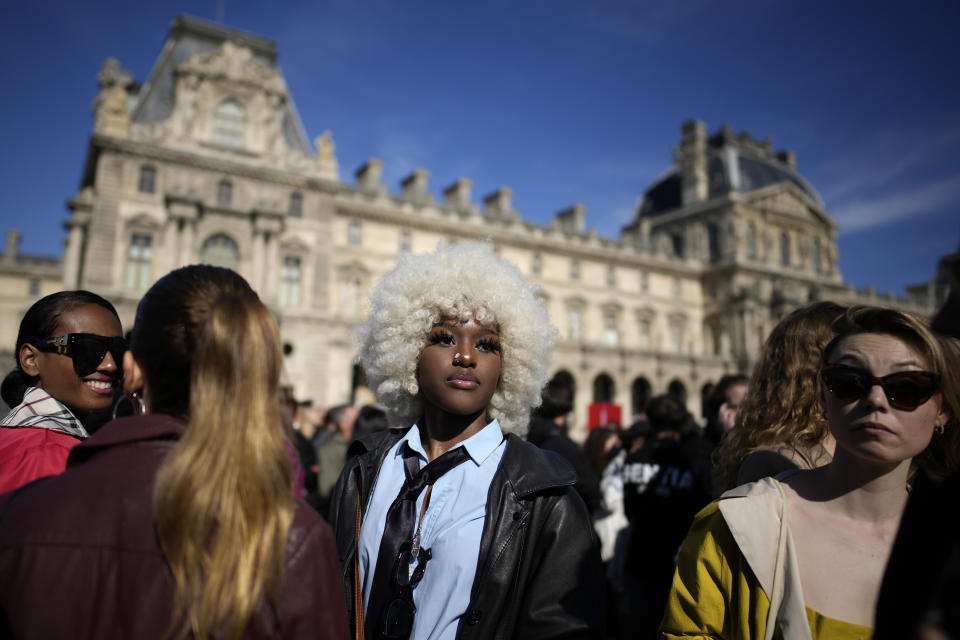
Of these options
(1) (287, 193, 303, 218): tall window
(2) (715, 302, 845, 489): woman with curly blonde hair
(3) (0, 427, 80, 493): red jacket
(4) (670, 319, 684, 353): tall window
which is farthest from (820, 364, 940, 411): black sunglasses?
(4) (670, 319, 684, 353): tall window

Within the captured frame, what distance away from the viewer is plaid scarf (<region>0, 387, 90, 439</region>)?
269 centimetres

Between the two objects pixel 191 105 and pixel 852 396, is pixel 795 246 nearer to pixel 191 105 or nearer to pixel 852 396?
pixel 191 105

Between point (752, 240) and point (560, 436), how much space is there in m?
51.3

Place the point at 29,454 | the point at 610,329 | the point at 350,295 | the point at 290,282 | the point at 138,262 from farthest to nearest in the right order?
the point at 610,329 → the point at 350,295 → the point at 290,282 → the point at 138,262 → the point at 29,454

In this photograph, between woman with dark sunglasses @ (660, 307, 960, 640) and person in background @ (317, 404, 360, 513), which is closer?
woman with dark sunglasses @ (660, 307, 960, 640)

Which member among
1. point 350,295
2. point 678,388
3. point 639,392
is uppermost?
point 350,295

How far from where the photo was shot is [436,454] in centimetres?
303

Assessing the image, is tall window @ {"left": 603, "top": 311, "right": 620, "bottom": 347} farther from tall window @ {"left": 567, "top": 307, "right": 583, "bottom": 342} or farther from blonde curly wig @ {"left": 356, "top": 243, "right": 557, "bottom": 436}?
blonde curly wig @ {"left": 356, "top": 243, "right": 557, "bottom": 436}

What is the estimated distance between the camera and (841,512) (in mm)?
2379

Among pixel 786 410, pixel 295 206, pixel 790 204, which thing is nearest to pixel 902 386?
pixel 786 410

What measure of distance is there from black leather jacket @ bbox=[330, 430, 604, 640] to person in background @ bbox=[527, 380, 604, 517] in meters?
1.79

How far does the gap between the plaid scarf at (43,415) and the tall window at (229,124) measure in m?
29.7

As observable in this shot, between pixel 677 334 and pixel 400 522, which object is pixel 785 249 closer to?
pixel 677 334

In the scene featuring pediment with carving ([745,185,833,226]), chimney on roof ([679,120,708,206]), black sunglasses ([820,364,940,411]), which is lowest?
black sunglasses ([820,364,940,411])
